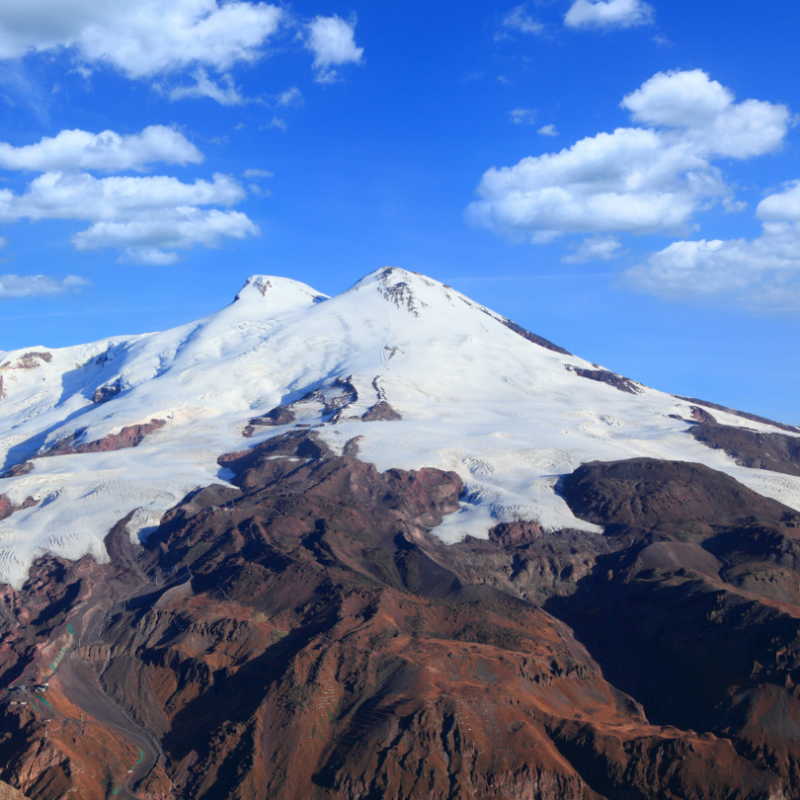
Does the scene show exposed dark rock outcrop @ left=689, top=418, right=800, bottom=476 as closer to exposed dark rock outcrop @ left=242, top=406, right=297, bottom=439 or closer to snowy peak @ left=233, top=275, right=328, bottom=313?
exposed dark rock outcrop @ left=242, top=406, right=297, bottom=439

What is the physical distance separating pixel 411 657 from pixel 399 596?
11.7 meters

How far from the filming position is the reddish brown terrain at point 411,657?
127 ft

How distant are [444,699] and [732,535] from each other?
40.8 metres

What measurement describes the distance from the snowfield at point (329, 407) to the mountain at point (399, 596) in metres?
0.70

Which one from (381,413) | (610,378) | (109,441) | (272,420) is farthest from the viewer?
(610,378)

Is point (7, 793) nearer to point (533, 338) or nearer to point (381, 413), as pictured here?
point (381, 413)

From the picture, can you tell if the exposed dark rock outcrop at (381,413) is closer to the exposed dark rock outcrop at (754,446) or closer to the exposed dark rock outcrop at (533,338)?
the exposed dark rock outcrop at (754,446)

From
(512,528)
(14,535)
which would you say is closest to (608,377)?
(512,528)

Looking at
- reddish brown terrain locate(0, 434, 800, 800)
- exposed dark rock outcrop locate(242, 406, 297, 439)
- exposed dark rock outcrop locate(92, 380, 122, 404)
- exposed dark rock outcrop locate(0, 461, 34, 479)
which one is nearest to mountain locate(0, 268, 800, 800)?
reddish brown terrain locate(0, 434, 800, 800)

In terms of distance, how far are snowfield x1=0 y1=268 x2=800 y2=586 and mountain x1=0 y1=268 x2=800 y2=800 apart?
2.30 feet

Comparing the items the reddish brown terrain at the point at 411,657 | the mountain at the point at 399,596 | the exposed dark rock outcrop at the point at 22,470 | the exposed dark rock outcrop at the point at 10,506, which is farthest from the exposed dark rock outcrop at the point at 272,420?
the exposed dark rock outcrop at the point at 10,506

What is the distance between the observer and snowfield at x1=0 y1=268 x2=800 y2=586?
8194cm

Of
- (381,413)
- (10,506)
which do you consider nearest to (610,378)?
(381,413)

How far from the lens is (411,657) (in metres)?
46.7
